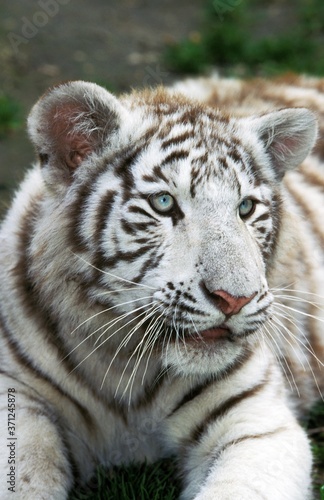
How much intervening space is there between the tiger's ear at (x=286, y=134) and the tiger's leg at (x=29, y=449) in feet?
3.47

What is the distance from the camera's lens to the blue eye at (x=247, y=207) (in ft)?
8.11

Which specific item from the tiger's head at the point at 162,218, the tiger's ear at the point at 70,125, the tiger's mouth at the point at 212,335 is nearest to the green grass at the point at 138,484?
the tiger's head at the point at 162,218

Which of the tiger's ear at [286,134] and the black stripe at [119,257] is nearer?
the black stripe at [119,257]

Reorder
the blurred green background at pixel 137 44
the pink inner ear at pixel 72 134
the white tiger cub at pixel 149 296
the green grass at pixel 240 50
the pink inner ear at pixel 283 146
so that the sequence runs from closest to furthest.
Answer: the white tiger cub at pixel 149 296
the pink inner ear at pixel 72 134
the pink inner ear at pixel 283 146
the blurred green background at pixel 137 44
the green grass at pixel 240 50

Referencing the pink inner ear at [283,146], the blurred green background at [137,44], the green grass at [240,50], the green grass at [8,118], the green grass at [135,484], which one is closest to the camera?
the green grass at [135,484]

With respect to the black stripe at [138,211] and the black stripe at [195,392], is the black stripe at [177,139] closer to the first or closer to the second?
the black stripe at [138,211]

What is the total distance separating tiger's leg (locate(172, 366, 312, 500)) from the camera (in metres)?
2.40

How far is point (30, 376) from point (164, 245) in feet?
2.16

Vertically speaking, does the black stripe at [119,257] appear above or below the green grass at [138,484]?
above

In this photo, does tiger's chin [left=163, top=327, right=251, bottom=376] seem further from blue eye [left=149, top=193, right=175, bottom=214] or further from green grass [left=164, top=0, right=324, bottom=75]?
green grass [left=164, top=0, right=324, bottom=75]

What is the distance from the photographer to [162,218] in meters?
2.37

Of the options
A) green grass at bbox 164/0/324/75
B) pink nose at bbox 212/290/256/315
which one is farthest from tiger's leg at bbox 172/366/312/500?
green grass at bbox 164/0/324/75

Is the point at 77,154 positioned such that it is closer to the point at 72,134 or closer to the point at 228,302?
the point at 72,134

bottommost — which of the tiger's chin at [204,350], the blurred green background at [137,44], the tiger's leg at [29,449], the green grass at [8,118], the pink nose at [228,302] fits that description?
the tiger's leg at [29,449]
